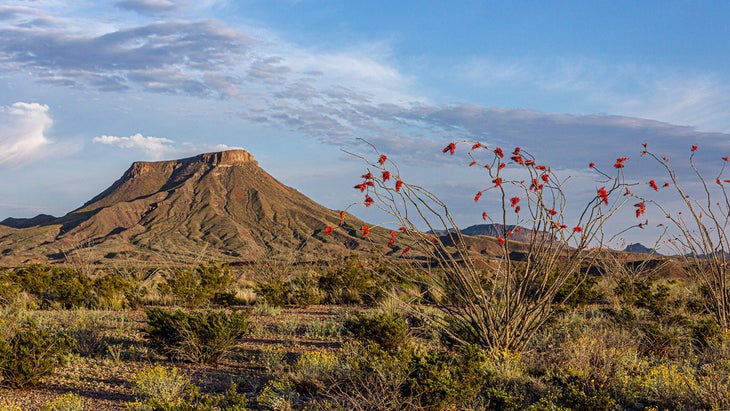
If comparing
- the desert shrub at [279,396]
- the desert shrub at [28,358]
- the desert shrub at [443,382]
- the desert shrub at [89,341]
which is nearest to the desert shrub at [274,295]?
the desert shrub at [89,341]

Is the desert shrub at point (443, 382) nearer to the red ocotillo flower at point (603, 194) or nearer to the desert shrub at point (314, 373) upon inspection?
the desert shrub at point (314, 373)

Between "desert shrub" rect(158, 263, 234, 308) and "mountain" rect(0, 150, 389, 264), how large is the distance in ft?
203

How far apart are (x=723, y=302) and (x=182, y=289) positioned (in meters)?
10.9

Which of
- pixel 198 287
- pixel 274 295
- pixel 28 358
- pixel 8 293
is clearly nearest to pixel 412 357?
pixel 28 358

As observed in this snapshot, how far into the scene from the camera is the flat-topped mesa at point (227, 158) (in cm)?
12138

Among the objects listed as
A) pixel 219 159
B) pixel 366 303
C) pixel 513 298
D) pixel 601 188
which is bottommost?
pixel 366 303

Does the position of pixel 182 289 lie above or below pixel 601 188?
below

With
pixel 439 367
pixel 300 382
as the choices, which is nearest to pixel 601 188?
pixel 439 367

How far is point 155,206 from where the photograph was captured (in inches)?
4232

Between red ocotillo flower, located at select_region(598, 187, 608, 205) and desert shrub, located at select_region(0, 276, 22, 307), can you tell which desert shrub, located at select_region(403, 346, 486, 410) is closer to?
red ocotillo flower, located at select_region(598, 187, 608, 205)

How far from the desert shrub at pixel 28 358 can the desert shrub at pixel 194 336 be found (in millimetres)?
1277

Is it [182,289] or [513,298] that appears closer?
[513,298]

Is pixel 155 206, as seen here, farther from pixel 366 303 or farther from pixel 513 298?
pixel 513 298

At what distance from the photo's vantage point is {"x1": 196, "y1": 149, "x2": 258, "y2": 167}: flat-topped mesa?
12138 centimetres
